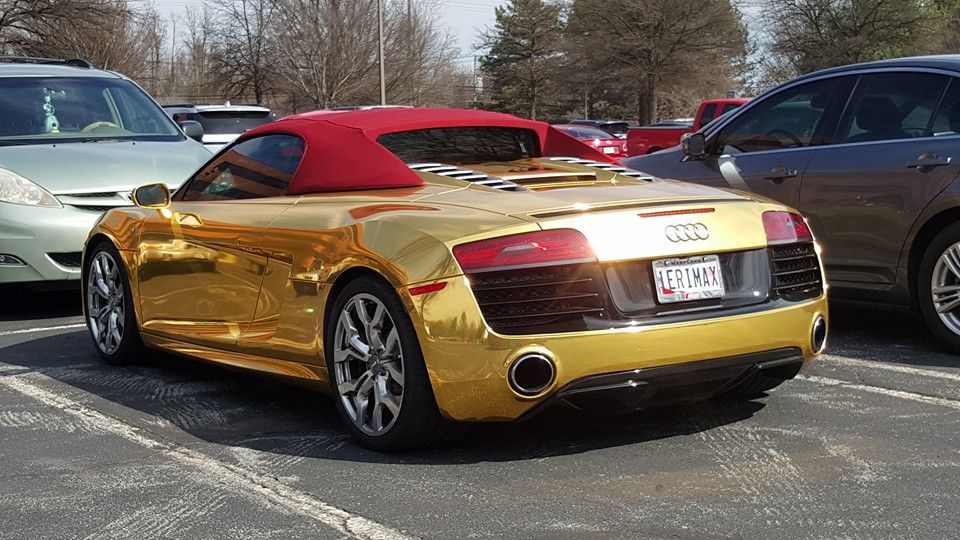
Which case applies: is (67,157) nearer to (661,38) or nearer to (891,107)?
(891,107)

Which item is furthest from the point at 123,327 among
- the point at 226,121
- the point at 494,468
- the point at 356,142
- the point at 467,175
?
the point at 226,121

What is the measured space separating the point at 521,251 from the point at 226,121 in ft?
47.6

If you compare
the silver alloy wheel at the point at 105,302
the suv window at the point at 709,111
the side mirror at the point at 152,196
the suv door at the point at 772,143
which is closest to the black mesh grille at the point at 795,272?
the suv door at the point at 772,143

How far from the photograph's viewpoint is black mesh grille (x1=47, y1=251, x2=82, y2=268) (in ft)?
27.7

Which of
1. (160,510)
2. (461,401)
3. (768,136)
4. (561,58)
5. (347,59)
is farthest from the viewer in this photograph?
(561,58)

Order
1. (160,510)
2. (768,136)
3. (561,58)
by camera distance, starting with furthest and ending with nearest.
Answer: (561,58) → (768,136) → (160,510)

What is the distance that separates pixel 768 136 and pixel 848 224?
3.02 ft

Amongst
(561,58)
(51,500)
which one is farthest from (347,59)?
(51,500)

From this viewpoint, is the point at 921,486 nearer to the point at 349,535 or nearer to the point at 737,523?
the point at 737,523

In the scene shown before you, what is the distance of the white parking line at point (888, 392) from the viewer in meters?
5.45

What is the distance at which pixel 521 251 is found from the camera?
173 inches

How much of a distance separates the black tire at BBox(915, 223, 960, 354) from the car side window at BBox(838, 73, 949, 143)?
585 millimetres

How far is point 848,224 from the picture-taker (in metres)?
6.99

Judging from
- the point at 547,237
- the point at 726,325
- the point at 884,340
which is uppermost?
the point at 547,237
